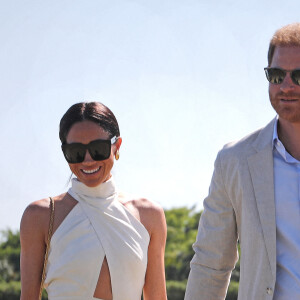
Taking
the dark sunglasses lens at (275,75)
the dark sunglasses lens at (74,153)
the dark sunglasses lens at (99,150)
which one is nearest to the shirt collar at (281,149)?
the dark sunglasses lens at (275,75)

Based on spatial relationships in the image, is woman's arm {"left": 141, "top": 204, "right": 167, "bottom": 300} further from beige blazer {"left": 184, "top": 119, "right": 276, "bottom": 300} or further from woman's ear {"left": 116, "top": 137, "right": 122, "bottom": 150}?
beige blazer {"left": 184, "top": 119, "right": 276, "bottom": 300}

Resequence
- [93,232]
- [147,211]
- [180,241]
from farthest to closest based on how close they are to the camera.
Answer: [180,241]
[147,211]
[93,232]

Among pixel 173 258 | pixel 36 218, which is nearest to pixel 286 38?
pixel 36 218

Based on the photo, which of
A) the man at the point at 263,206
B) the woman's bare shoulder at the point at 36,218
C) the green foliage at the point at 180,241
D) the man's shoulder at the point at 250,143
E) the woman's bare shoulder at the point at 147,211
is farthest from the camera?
the green foliage at the point at 180,241

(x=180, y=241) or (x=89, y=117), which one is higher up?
(x=89, y=117)

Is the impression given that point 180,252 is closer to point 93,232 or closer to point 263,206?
point 93,232

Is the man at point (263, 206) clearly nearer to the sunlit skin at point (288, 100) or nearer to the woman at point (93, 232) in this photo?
the sunlit skin at point (288, 100)

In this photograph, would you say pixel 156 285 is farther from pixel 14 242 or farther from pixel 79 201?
pixel 14 242

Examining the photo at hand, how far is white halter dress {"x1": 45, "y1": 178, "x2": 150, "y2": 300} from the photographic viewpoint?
5.50 meters

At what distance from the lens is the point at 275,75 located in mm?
4586

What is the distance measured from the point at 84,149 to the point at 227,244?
1337 millimetres

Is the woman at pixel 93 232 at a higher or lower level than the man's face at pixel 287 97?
lower

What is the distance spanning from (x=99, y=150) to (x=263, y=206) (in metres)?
1.49

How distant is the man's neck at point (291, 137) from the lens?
468 centimetres
